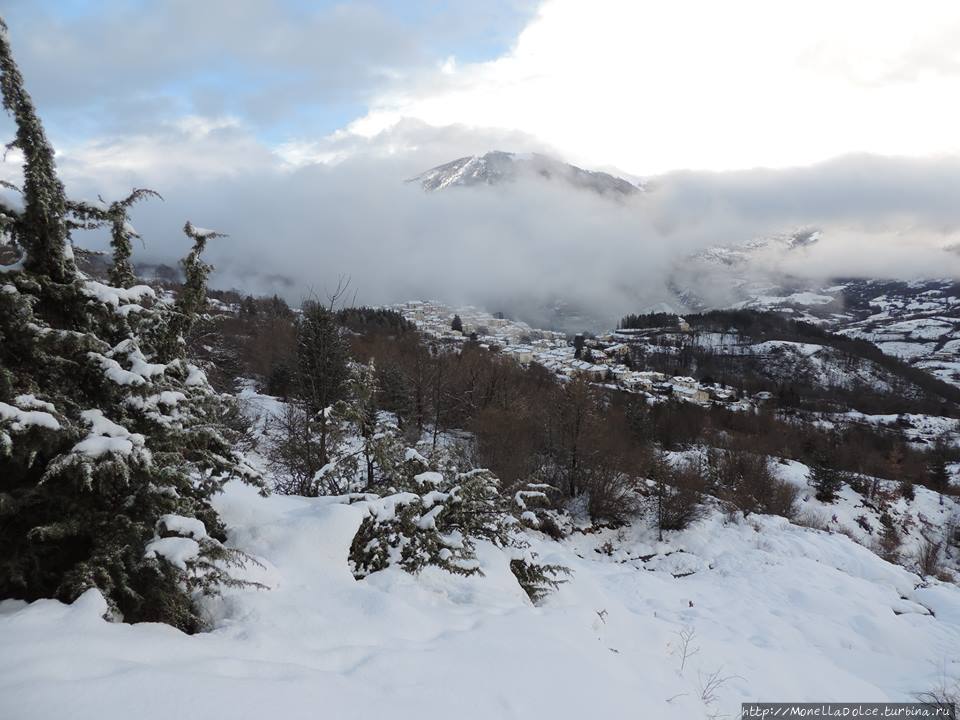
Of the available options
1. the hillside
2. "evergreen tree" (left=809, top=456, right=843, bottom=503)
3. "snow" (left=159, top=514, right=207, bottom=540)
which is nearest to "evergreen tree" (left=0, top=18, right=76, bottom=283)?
"snow" (left=159, top=514, right=207, bottom=540)

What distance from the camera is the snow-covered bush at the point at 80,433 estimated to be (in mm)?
3408

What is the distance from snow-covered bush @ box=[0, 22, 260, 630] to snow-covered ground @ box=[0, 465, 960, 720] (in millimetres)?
339

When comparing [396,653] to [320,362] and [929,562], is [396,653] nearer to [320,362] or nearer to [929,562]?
[320,362]

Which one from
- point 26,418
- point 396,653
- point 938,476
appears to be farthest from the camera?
point 938,476

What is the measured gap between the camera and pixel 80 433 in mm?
3572

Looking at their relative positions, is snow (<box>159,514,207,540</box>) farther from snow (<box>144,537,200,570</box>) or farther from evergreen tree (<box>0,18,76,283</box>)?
evergreen tree (<box>0,18,76,283</box>)

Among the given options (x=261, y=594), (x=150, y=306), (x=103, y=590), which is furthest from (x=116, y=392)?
(x=261, y=594)

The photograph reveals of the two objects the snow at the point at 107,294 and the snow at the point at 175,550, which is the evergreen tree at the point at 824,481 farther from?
the snow at the point at 107,294

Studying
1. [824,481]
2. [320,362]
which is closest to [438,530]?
[320,362]

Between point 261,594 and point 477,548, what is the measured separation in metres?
4.14

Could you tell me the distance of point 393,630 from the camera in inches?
184

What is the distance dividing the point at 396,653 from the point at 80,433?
3.05 meters

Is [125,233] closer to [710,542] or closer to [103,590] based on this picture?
[103,590]

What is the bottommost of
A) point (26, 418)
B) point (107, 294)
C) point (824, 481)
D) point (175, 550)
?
point (824, 481)
